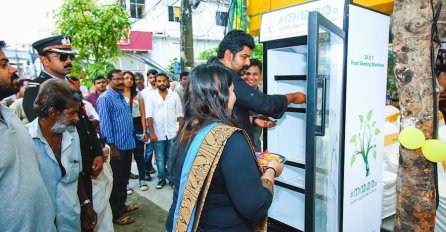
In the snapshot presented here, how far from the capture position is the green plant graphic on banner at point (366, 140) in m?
2.28

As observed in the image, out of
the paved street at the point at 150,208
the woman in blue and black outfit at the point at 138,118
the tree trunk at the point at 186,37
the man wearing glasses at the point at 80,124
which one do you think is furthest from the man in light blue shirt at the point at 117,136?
the tree trunk at the point at 186,37

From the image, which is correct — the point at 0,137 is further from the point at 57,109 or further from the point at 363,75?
the point at 363,75

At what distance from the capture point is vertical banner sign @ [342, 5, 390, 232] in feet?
7.10

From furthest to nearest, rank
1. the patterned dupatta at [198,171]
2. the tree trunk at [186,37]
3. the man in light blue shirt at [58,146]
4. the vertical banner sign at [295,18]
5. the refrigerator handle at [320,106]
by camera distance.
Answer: the tree trunk at [186,37], the vertical banner sign at [295,18], the man in light blue shirt at [58,146], the refrigerator handle at [320,106], the patterned dupatta at [198,171]

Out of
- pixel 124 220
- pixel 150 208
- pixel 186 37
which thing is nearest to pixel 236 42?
pixel 124 220

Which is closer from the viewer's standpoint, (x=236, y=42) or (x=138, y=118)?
(x=236, y=42)

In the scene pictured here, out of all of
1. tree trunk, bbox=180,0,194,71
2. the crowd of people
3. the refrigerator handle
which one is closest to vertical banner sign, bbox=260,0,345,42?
the crowd of people

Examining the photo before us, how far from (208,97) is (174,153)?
360 mm

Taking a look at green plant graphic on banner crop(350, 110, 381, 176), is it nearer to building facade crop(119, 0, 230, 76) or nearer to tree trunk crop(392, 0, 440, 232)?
tree trunk crop(392, 0, 440, 232)

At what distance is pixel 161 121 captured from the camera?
4.67 meters

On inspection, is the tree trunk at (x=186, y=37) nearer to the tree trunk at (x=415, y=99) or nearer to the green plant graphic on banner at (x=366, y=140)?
the green plant graphic on banner at (x=366, y=140)

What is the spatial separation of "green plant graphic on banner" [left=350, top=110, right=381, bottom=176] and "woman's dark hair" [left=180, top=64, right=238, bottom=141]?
4.31ft

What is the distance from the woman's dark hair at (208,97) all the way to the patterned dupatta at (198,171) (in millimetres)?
52

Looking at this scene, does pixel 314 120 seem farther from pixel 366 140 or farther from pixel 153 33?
pixel 153 33
